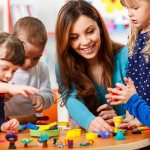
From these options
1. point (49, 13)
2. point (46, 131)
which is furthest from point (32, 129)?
point (49, 13)

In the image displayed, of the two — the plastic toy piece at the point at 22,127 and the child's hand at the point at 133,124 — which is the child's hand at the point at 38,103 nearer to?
the plastic toy piece at the point at 22,127

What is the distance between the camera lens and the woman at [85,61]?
162 cm

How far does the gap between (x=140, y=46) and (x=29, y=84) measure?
611 millimetres

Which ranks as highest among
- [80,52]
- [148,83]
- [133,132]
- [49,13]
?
[49,13]

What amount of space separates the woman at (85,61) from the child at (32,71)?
0.33 ft

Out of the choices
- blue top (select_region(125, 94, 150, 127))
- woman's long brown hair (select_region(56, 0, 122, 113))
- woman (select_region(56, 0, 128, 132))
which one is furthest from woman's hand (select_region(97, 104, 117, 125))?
blue top (select_region(125, 94, 150, 127))

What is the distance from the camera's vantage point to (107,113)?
159 centimetres

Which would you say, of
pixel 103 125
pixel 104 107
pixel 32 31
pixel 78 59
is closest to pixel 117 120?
pixel 103 125

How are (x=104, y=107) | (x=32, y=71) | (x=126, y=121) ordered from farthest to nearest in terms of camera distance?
(x=32, y=71) < (x=104, y=107) < (x=126, y=121)

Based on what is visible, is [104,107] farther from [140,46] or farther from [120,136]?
[120,136]

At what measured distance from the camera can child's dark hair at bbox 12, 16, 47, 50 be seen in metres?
1.72

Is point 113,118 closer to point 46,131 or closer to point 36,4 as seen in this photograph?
point 46,131

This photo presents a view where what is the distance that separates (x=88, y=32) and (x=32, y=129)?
48 cm

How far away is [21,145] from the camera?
120 centimetres
